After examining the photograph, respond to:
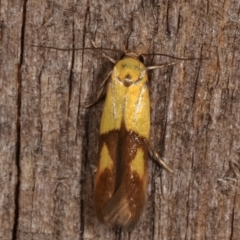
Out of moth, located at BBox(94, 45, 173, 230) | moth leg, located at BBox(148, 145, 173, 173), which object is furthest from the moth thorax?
moth leg, located at BBox(148, 145, 173, 173)

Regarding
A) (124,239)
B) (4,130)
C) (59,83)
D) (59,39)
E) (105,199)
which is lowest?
(124,239)

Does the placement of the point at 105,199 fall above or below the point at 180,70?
below

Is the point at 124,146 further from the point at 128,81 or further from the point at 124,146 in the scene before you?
the point at 128,81

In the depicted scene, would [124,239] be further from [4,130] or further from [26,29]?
[26,29]

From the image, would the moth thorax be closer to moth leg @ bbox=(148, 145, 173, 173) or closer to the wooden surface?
the wooden surface

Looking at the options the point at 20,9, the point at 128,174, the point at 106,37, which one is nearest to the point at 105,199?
the point at 128,174

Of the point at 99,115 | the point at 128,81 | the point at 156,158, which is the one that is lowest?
the point at 156,158

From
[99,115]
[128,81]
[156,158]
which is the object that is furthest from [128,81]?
[156,158]

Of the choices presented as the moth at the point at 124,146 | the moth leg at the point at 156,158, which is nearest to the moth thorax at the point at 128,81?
the moth at the point at 124,146
